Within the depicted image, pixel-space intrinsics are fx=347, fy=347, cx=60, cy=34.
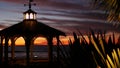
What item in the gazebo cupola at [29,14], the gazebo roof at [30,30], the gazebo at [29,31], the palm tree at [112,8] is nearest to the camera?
the palm tree at [112,8]

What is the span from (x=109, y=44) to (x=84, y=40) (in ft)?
1.34

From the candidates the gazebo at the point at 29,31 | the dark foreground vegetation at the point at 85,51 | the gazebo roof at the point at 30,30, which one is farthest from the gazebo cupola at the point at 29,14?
the dark foreground vegetation at the point at 85,51

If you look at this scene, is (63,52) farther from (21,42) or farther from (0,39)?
(21,42)

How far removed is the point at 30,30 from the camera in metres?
19.2

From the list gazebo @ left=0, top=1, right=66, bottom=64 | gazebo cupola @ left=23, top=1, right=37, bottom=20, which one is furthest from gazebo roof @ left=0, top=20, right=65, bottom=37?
gazebo cupola @ left=23, top=1, right=37, bottom=20

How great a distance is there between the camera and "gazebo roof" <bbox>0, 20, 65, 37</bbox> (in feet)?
62.8

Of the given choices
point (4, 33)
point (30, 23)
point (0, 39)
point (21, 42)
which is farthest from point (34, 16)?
point (21, 42)

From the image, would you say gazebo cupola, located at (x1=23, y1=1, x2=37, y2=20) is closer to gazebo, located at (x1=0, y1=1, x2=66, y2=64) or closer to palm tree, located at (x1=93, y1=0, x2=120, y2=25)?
gazebo, located at (x1=0, y1=1, x2=66, y2=64)

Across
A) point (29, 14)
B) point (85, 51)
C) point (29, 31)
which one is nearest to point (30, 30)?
point (29, 31)

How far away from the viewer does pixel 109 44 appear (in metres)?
5.62

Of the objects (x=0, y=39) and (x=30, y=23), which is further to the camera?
(x=0, y=39)

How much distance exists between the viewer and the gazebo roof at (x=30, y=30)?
1915cm

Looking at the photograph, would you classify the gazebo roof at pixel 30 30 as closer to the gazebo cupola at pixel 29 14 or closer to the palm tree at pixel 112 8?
the gazebo cupola at pixel 29 14

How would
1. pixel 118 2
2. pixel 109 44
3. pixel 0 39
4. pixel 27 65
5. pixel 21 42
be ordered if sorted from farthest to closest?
pixel 21 42 < pixel 0 39 < pixel 27 65 < pixel 109 44 < pixel 118 2
